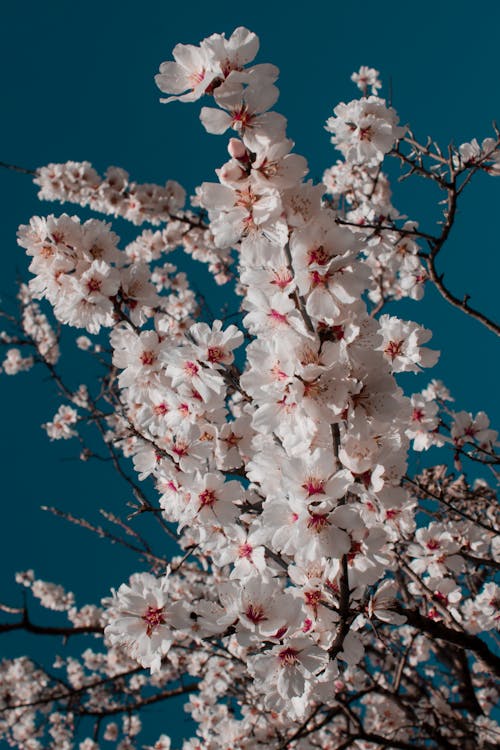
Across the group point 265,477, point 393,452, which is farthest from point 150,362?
point 393,452

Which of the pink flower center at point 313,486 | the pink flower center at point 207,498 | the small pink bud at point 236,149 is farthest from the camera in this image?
the pink flower center at point 207,498

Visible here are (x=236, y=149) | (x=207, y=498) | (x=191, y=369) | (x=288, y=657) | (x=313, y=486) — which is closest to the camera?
(x=236, y=149)

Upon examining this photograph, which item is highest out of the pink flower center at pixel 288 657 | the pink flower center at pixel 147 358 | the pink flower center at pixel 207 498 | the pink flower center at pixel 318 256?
the pink flower center at pixel 147 358

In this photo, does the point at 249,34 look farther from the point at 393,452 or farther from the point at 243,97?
the point at 393,452

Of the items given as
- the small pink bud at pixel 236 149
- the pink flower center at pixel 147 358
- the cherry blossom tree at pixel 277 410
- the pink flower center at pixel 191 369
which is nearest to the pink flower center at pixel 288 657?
the cherry blossom tree at pixel 277 410

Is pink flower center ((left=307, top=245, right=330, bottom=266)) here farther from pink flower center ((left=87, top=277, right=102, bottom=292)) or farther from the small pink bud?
pink flower center ((left=87, top=277, right=102, bottom=292))

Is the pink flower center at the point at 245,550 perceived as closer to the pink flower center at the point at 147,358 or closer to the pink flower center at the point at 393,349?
the pink flower center at the point at 147,358

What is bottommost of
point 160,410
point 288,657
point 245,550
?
point 288,657

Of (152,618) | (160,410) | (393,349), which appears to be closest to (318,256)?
(393,349)

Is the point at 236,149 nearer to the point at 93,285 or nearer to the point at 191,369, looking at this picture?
the point at 191,369

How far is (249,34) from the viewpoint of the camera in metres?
1.35

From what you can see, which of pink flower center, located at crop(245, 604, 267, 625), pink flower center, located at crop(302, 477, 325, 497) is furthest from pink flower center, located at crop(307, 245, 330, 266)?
pink flower center, located at crop(245, 604, 267, 625)

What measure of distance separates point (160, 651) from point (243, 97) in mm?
1728

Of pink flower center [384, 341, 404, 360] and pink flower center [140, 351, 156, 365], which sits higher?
pink flower center [140, 351, 156, 365]
